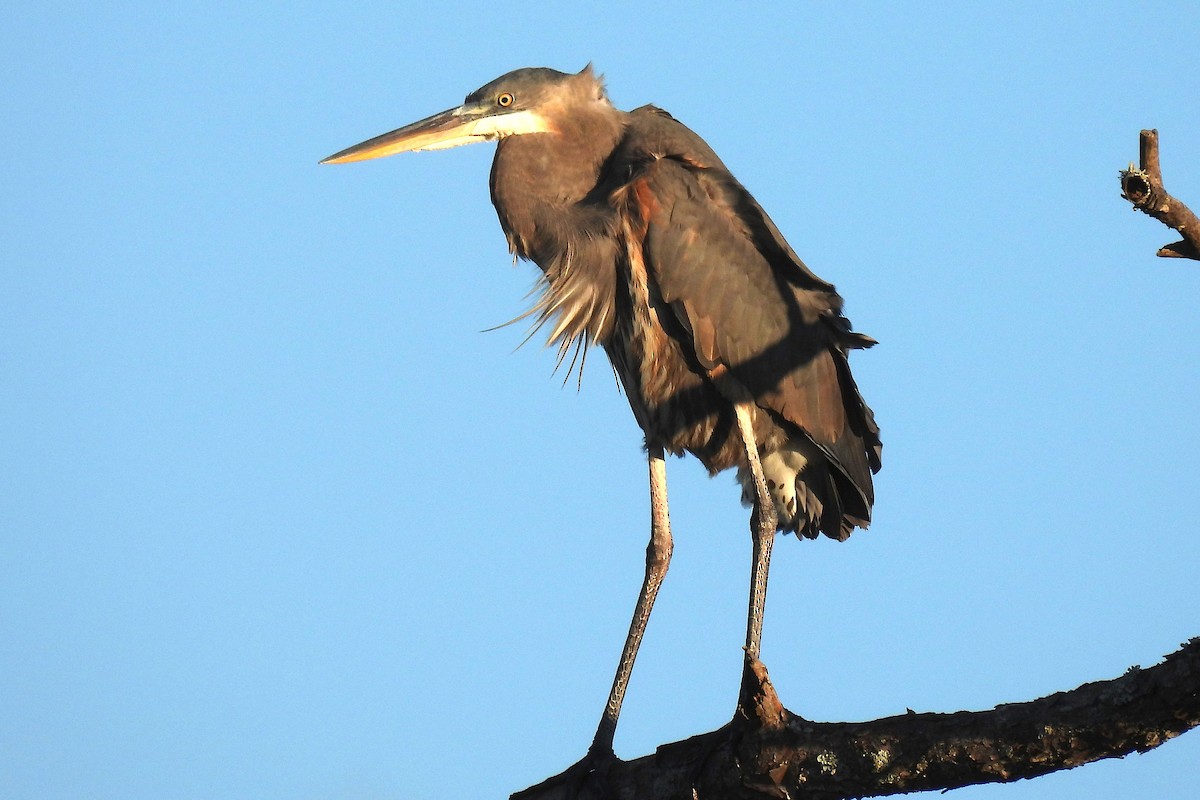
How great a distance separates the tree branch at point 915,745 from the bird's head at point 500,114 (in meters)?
3.00

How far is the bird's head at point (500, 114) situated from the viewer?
632cm

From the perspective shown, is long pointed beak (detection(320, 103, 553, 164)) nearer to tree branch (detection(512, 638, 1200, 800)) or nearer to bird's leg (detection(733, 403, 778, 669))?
bird's leg (detection(733, 403, 778, 669))

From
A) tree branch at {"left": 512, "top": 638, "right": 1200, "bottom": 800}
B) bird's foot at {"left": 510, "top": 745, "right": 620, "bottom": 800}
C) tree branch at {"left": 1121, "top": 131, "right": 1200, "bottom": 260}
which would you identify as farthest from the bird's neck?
tree branch at {"left": 1121, "top": 131, "right": 1200, "bottom": 260}

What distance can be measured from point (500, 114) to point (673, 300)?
1355 mm

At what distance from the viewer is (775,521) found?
6.04m

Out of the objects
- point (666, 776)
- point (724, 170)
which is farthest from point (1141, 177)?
point (724, 170)

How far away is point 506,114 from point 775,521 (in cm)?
229

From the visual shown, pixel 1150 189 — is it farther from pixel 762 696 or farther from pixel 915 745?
pixel 762 696

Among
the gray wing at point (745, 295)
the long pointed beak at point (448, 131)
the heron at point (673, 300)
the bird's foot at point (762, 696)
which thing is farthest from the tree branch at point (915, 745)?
the long pointed beak at point (448, 131)

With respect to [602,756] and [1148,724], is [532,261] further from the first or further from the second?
[1148,724]

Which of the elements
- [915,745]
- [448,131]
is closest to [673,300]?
[448,131]

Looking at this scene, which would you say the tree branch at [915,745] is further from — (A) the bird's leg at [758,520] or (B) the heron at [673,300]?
(A) the bird's leg at [758,520]

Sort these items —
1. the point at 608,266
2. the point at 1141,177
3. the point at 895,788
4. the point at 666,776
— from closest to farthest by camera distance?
the point at 1141,177, the point at 895,788, the point at 666,776, the point at 608,266

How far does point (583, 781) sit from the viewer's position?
537cm
